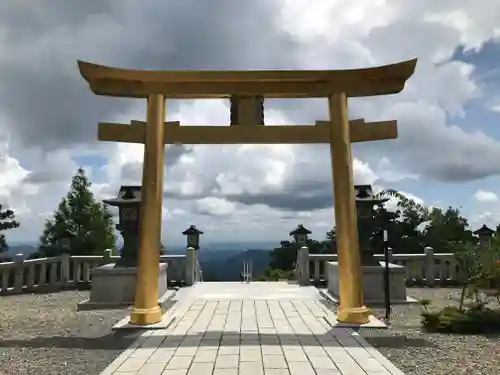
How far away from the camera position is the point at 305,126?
735 cm

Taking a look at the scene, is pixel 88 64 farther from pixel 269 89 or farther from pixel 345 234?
pixel 345 234

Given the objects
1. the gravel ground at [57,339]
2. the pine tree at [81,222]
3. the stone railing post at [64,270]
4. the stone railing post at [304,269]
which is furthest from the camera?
the pine tree at [81,222]

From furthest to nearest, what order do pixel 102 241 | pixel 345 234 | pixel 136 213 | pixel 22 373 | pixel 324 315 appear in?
1. pixel 102 241
2. pixel 136 213
3. pixel 324 315
4. pixel 345 234
5. pixel 22 373

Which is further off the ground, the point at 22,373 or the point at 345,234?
the point at 345,234

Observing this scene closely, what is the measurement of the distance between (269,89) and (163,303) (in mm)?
4932

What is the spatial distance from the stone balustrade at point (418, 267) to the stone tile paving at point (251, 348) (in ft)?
13.8

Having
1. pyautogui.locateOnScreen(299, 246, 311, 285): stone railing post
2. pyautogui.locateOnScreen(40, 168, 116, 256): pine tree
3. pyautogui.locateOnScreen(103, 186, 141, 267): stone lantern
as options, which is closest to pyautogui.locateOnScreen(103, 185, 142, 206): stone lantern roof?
pyautogui.locateOnScreen(103, 186, 141, 267): stone lantern

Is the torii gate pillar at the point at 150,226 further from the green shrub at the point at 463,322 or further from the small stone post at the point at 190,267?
the small stone post at the point at 190,267

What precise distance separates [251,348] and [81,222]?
703 inches

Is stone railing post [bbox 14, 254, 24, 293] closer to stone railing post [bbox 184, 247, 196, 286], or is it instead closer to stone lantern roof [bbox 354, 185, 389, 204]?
stone railing post [bbox 184, 247, 196, 286]

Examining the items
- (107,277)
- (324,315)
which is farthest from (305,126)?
(107,277)

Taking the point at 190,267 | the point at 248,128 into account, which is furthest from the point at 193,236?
the point at 248,128

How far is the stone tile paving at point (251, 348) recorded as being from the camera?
4902mm

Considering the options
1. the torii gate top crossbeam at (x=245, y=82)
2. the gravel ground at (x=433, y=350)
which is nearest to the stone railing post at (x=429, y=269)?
the gravel ground at (x=433, y=350)
